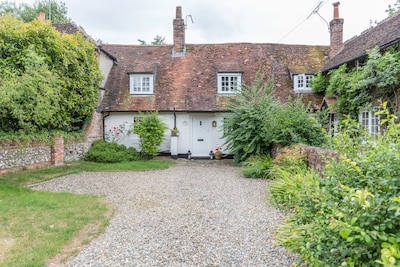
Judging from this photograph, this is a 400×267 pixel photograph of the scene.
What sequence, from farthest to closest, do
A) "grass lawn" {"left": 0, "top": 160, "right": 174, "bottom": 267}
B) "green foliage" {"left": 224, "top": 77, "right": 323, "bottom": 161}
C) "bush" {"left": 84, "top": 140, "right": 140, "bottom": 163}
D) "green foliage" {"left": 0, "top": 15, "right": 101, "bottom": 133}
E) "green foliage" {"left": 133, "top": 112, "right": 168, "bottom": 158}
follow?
1. "green foliage" {"left": 133, "top": 112, "right": 168, "bottom": 158}
2. "bush" {"left": 84, "top": 140, "right": 140, "bottom": 163}
3. "green foliage" {"left": 224, "top": 77, "right": 323, "bottom": 161}
4. "green foliage" {"left": 0, "top": 15, "right": 101, "bottom": 133}
5. "grass lawn" {"left": 0, "top": 160, "right": 174, "bottom": 267}

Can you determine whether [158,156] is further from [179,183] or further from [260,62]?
[260,62]

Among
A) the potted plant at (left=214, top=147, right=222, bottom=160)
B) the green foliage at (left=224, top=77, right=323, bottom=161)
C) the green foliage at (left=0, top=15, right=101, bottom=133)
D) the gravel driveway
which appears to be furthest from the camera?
the potted plant at (left=214, top=147, right=222, bottom=160)

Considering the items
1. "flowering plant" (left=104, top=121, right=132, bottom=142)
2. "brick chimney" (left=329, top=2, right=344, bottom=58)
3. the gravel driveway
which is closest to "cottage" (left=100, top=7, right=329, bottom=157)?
"flowering plant" (left=104, top=121, right=132, bottom=142)

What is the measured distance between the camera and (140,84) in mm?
15727

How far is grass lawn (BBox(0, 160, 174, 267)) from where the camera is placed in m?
3.86

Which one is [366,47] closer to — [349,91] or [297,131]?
[349,91]

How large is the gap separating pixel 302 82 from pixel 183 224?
13145mm

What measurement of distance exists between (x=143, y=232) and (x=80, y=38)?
36.4 feet

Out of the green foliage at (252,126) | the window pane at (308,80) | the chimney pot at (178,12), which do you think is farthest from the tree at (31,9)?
the green foliage at (252,126)

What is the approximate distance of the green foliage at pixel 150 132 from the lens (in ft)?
45.3

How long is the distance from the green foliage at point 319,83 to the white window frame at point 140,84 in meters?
9.06

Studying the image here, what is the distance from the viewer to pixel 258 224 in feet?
16.2

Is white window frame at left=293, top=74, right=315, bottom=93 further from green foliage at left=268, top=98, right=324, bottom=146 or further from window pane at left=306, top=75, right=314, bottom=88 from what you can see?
green foliage at left=268, top=98, right=324, bottom=146

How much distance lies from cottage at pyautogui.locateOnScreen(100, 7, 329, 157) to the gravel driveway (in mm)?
6342
